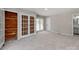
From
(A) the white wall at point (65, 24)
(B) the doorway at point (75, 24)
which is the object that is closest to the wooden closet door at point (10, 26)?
(A) the white wall at point (65, 24)

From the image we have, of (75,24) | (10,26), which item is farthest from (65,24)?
(10,26)

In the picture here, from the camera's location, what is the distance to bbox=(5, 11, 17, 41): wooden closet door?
406 centimetres

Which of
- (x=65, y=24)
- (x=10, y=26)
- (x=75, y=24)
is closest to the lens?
(x=10, y=26)

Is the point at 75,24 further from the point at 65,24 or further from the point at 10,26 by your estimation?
the point at 10,26

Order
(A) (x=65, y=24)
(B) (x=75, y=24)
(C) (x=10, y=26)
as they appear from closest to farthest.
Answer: (C) (x=10, y=26)
(B) (x=75, y=24)
(A) (x=65, y=24)

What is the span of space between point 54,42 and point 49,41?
7.9 inches

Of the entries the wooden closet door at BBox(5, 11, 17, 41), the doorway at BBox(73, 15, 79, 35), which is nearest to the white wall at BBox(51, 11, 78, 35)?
the doorway at BBox(73, 15, 79, 35)

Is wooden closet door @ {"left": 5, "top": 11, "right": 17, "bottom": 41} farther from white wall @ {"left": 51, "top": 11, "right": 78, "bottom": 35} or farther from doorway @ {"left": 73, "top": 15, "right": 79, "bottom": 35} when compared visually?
doorway @ {"left": 73, "top": 15, "right": 79, "bottom": 35}

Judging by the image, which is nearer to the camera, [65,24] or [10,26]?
[10,26]

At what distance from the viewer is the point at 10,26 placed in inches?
167

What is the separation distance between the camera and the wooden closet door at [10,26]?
4.06 m
